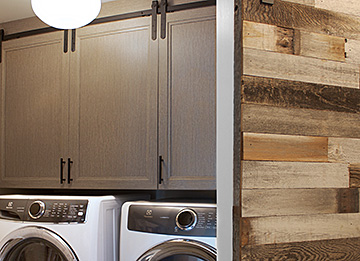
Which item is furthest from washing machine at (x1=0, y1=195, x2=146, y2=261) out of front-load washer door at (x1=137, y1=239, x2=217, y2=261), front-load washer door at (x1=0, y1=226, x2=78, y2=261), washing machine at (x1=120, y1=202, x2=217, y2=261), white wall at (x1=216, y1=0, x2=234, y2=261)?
white wall at (x1=216, y1=0, x2=234, y2=261)

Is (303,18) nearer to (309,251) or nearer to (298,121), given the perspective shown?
(298,121)

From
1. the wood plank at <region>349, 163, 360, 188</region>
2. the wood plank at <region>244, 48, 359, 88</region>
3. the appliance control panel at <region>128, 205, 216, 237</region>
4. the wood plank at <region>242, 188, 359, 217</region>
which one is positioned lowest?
the appliance control panel at <region>128, 205, 216, 237</region>

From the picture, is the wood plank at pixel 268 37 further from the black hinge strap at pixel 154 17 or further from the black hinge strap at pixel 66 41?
the black hinge strap at pixel 66 41

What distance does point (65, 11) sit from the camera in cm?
189

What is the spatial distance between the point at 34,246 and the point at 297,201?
1476 millimetres

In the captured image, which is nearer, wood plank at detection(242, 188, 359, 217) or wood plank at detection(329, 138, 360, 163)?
wood plank at detection(242, 188, 359, 217)

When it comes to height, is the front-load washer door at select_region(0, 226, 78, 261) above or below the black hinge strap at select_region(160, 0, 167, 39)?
below

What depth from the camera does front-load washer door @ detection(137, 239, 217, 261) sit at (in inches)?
72.5

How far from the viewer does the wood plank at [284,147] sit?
1.17 meters

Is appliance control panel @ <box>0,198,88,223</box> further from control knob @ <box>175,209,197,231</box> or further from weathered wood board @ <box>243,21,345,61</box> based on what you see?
weathered wood board @ <box>243,21,345,61</box>

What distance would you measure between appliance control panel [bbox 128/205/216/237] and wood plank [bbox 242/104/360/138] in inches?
29.7

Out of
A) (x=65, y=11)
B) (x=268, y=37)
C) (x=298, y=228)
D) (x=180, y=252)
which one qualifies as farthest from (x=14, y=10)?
(x=298, y=228)

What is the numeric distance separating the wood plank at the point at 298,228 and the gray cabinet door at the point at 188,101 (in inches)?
33.7

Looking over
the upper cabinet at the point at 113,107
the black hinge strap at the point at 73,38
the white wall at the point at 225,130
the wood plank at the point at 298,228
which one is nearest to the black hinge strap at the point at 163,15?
the upper cabinet at the point at 113,107
